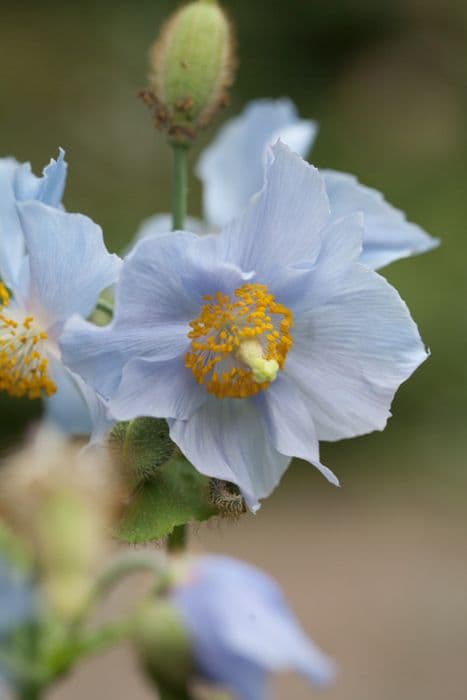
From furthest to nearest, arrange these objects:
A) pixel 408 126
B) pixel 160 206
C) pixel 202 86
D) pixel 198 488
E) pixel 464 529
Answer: pixel 408 126
pixel 160 206
pixel 464 529
pixel 202 86
pixel 198 488

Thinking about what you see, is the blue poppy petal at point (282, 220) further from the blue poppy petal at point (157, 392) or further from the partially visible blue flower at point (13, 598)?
the partially visible blue flower at point (13, 598)

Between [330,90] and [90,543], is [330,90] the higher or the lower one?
the lower one

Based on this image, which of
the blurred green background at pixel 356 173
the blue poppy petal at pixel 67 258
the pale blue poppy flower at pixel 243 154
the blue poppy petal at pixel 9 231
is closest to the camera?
the blue poppy petal at pixel 67 258

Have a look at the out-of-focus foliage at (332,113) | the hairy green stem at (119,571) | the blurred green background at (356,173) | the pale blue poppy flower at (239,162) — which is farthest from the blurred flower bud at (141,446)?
the out-of-focus foliage at (332,113)

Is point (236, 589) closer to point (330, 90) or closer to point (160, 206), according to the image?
point (160, 206)

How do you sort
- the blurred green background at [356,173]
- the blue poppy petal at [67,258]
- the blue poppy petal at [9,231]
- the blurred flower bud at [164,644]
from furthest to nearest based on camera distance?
the blurred green background at [356,173] < the blue poppy petal at [9,231] < the blue poppy petal at [67,258] < the blurred flower bud at [164,644]

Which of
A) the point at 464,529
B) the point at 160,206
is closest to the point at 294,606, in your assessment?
the point at 464,529

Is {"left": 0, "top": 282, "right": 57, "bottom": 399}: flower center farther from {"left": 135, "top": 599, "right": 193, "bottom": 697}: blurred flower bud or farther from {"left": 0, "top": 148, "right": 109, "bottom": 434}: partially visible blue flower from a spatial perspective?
{"left": 135, "top": 599, "right": 193, "bottom": 697}: blurred flower bud
